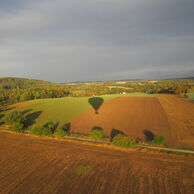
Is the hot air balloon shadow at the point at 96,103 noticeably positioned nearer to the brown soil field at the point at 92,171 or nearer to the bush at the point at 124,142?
the bush at the point at 124,142

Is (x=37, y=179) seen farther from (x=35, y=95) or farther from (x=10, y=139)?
(x=35, y=95)

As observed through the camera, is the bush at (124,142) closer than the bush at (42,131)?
Answer: Yes

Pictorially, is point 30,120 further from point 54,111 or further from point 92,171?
point 92,171

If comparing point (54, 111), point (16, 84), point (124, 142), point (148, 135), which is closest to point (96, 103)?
point (54, 111)

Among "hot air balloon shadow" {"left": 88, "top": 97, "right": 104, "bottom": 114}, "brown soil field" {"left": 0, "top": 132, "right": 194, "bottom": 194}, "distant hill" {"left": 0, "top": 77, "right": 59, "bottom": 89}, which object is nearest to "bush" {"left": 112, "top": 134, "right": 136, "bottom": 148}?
"brown soil field" {"left": 0, "top": 132, "right": 194, "bottom": 194}

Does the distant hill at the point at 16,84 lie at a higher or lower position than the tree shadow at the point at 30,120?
higher

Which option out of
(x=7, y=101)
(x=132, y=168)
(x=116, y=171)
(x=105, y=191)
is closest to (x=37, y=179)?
(x=105, y=191)

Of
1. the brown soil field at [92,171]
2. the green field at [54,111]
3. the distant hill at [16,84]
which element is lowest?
the brown soil field at [92,171]

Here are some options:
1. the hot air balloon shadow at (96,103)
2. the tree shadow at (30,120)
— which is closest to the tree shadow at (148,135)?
the hot air balloon shadow at (96,103)
